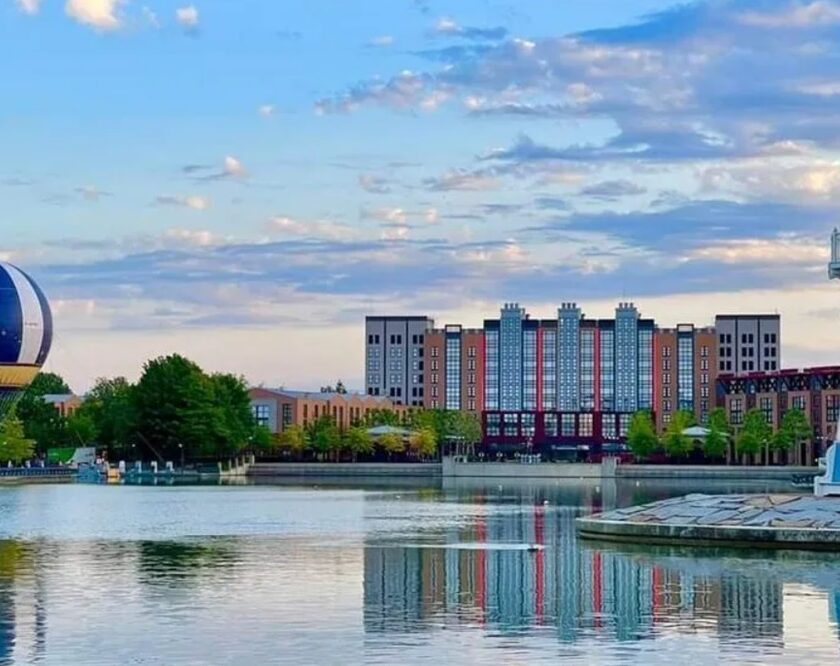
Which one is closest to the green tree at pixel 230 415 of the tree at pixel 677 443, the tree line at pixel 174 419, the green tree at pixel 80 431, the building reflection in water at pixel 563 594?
the tree line at pixel 174 419

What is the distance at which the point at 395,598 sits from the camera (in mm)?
35812

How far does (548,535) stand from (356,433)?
461ft

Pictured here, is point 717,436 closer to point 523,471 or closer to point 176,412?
point 523,471

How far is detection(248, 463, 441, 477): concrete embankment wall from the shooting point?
582ft

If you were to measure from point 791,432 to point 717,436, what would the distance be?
8256 mm

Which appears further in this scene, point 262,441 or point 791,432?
point 262,441

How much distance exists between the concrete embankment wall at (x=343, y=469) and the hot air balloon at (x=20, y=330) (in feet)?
186

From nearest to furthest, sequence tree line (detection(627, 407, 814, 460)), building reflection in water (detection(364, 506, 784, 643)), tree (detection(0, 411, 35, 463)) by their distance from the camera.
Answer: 1. building reflection in water (detection(364, 506, 784, 643))
2. tree (detection(0, 411, 35, 463))
3. tree line (detection(627, 407, 814, 460))

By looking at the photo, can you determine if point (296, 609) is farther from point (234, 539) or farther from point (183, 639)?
point (234, 539)

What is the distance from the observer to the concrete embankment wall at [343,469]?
17725 cm

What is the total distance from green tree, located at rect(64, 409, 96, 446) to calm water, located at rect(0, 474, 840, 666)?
401ft

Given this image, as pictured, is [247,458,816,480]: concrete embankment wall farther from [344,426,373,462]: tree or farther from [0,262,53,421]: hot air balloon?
[0,262,53,421]: hot air balloon

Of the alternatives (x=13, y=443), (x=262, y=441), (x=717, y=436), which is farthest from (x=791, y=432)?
(x=13, y=443)

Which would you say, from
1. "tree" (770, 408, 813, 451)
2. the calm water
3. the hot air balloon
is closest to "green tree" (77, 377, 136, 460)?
the hot air balloon
